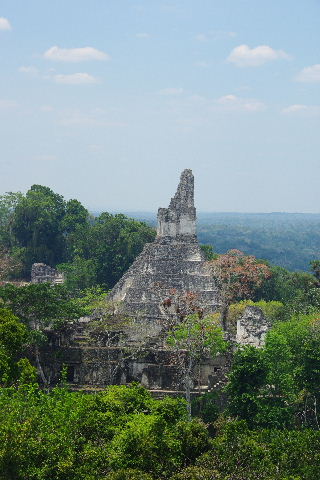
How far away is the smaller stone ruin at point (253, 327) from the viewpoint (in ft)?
109

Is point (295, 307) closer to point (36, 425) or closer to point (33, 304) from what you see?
point (33, 304)

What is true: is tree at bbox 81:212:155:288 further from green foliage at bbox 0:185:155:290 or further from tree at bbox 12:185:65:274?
tree at bbox 12:185:65:274

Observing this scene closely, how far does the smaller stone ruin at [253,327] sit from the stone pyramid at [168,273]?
9.20ft

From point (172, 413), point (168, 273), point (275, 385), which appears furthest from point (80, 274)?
point (172, 413)

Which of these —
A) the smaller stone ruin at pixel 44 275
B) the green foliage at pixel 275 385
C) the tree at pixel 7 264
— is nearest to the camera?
the green foliage at pixel 275 385

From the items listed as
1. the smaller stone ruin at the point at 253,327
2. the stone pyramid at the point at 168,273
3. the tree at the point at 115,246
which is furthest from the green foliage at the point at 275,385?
the tree at the point at 115,246

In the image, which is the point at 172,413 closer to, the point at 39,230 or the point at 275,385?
the point at 275,385

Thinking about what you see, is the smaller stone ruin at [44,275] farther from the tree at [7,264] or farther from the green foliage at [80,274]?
the tree at [7,264]

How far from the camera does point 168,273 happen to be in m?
38.7

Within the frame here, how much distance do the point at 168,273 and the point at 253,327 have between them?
23.4 ft

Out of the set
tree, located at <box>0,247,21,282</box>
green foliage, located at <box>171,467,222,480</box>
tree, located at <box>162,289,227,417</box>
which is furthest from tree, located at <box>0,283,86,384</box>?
Answer: tree, located at <box>0,247,21,282</box>

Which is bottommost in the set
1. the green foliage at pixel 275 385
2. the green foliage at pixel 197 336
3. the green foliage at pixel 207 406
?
the green foliage at pixel 207 406

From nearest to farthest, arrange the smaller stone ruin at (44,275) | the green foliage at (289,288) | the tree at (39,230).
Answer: the green foliage at (289,288) → the smaller stone ruin at (44,275) → the tree at (39,230)

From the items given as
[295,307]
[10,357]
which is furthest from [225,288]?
[10,357]
